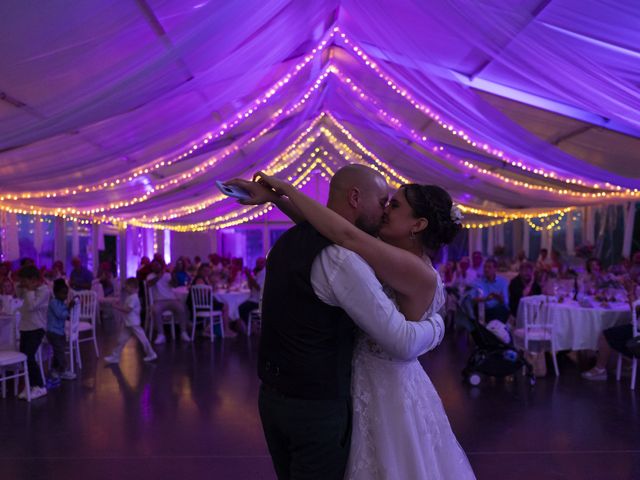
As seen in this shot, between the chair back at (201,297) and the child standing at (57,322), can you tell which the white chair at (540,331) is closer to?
the chair back at (201,297)

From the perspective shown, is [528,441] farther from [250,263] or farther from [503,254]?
[250,263]

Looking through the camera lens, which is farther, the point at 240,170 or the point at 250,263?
the point at 250,263

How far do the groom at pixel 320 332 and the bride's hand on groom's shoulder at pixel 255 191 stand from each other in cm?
17

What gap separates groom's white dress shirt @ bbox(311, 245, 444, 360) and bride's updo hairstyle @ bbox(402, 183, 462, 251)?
1.15ft

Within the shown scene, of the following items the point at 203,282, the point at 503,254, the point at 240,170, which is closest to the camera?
the point at 203,282

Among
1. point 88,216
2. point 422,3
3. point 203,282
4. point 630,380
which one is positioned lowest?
point 630,380

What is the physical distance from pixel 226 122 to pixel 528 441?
4.74m

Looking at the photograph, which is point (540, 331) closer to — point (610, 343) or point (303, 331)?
point (610, 343)

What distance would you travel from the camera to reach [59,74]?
4.64m

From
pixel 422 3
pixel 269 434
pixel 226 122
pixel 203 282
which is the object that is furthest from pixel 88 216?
pixel 269 434

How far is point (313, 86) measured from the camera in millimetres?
7711

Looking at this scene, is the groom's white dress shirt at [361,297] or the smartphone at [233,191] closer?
the groom's white dress shirt at [361,297]

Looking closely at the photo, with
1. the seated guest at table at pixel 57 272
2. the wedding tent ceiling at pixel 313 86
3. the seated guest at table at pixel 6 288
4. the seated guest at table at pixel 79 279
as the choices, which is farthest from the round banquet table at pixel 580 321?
the seated guest at table at pixel 57 272

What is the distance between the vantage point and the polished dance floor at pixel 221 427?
11.6 ft
